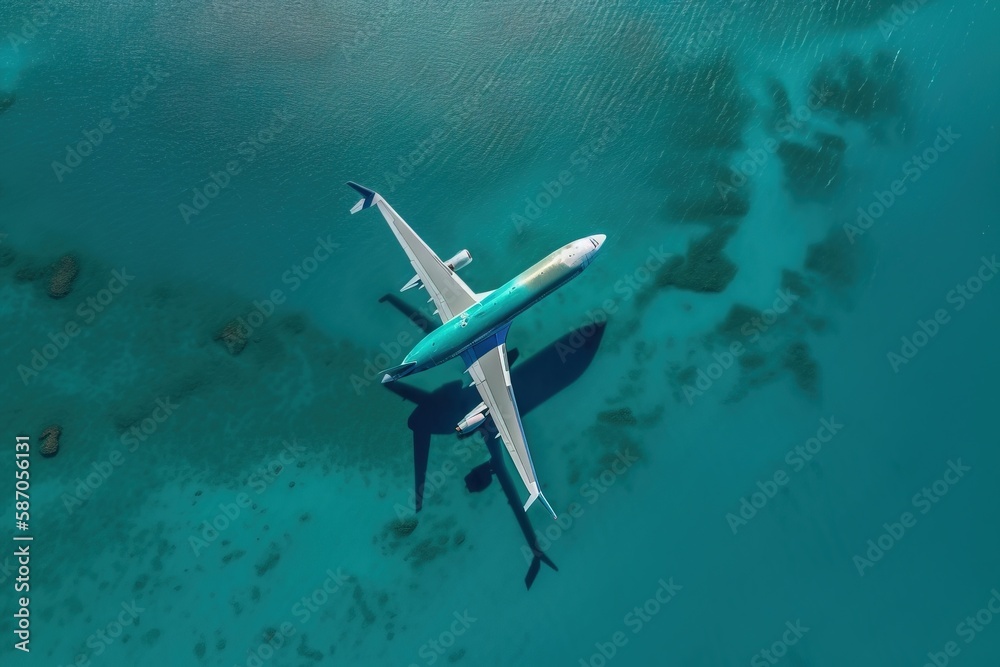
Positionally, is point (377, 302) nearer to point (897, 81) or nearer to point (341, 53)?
point (341, 53)

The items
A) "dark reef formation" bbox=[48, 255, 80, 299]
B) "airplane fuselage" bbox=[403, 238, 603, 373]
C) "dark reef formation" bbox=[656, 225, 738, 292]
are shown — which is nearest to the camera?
"airplane fuselage" bbox=[403, 238, 603, 373]

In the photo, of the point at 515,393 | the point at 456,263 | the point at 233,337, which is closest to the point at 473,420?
the point at 515,393

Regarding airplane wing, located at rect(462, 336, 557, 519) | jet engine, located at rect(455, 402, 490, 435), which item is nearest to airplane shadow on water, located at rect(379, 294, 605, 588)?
jet engine, located at rect(455, 402, 490, 435)

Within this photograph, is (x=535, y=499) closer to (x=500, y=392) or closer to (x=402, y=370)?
(x=500, y=392)

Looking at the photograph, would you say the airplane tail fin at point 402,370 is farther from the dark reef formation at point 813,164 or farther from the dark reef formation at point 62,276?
the dark reef formation at point 813,164

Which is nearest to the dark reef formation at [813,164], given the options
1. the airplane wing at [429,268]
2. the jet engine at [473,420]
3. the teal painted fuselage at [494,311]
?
the teal painted fuselage at [494,311]

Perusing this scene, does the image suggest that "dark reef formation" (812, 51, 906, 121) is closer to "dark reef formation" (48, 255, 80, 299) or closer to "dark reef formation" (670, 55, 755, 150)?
"dark reef formation" (670, 55, 755, 150)

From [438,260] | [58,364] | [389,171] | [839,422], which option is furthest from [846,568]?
[58,364]

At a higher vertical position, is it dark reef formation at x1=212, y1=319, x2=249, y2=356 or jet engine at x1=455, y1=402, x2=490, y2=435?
dark reef formation at x1=212, y1=319, x2=249, y2=356
